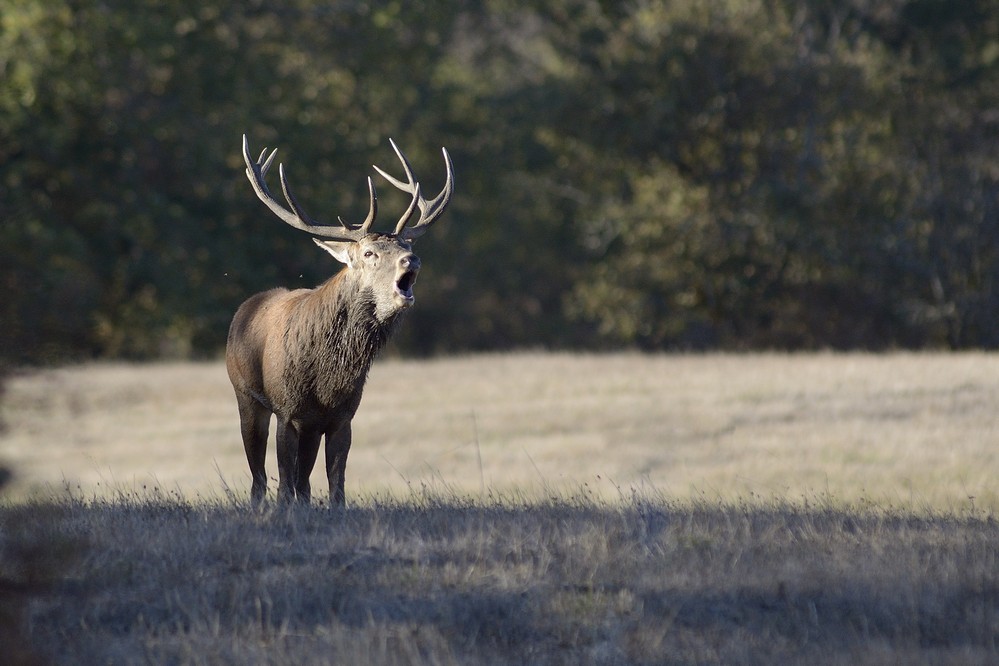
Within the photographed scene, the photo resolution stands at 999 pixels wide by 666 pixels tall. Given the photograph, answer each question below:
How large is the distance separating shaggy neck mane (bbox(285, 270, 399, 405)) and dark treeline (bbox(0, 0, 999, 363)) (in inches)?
667

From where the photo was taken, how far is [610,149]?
108 feet

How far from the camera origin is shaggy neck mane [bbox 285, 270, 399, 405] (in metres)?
9.76

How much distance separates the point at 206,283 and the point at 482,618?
75.8 ft

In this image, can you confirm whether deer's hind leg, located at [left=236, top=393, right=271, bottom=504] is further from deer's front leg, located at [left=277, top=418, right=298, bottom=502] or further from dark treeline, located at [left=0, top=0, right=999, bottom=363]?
dark treeline, located at [left=0, top=0, right=999, bottom=363]

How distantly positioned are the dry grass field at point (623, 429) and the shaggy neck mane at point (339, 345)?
177cm

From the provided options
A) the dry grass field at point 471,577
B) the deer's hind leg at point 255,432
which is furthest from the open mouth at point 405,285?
the deer's hind leg at point 255,432

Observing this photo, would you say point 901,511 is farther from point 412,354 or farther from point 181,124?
point 412,354

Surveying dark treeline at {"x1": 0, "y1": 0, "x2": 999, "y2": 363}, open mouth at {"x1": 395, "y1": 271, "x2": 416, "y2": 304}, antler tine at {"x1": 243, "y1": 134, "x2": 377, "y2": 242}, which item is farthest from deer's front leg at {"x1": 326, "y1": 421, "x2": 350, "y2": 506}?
dark treeline at {"x1": 0, "y1": 0, "x2": 999, "y2": 363}

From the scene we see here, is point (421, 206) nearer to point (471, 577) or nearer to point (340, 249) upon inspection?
point (340, 249)

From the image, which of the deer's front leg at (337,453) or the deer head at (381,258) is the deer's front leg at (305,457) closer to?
the deer's front leg at (337,453)

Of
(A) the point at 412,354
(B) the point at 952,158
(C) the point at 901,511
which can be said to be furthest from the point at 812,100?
(C) the point at 901,511

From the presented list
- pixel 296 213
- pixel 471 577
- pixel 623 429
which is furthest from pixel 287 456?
pixel 623 429

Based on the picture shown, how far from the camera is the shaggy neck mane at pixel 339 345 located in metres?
9.76

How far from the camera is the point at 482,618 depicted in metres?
6.74
